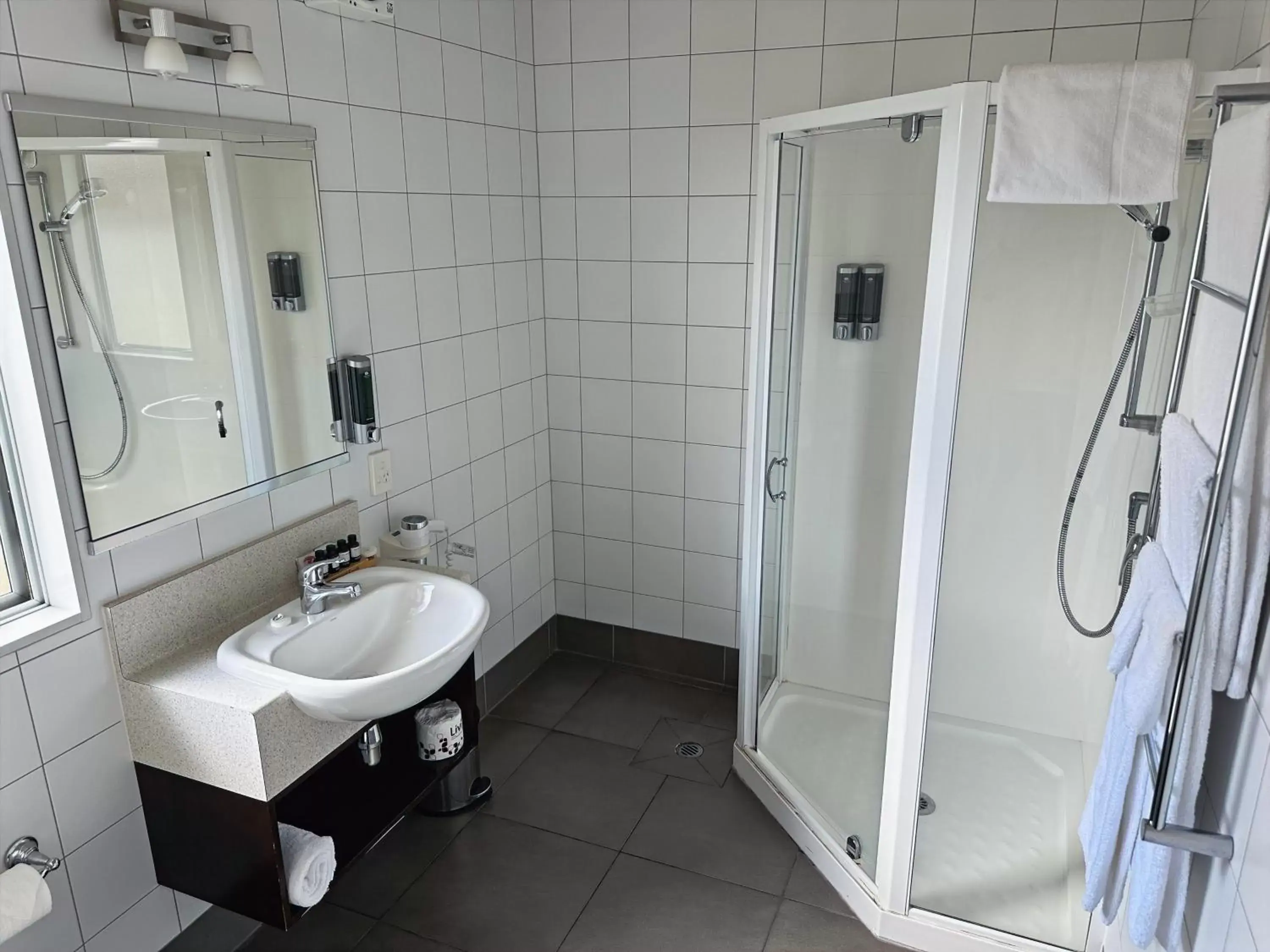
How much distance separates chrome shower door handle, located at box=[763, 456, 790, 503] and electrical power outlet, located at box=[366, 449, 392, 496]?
1.04 metres

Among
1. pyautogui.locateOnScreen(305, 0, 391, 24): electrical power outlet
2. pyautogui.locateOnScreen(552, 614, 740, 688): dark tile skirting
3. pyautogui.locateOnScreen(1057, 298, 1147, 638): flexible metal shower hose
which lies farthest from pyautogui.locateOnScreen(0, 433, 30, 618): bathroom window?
pyautogui.locateOnScreen(1057, 298, 1147, 638): flexible metal shower hose

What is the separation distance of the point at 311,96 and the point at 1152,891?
231 centimetres

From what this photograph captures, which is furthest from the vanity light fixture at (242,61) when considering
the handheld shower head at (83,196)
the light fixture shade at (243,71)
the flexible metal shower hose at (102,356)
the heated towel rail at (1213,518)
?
the heated towel rail at (1213,518)

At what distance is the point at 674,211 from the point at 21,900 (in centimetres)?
238

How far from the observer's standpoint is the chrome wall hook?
162 centimetres

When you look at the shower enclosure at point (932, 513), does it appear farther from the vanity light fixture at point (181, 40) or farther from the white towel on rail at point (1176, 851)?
the vanity light fixture at point (181, 40)

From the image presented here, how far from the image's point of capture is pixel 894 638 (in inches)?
81.6

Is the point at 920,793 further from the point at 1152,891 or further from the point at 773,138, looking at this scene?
the point at 773,138

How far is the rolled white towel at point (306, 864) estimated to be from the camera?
182 cm

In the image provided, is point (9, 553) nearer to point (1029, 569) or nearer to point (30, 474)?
point (30, 474)

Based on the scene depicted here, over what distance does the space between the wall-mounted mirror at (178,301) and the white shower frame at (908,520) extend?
1.13 meters

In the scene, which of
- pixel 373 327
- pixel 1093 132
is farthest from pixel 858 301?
pixel 373 327

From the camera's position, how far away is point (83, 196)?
1633 millimetres

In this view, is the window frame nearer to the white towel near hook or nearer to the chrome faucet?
the chrome faucet
